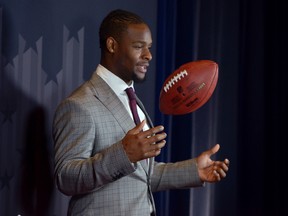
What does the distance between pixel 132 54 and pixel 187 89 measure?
0.21m

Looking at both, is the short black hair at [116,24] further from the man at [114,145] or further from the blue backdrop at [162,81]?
the blue backdrop at [162,81]

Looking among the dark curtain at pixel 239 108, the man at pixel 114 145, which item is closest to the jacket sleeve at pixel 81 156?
the man at pixel 114 145

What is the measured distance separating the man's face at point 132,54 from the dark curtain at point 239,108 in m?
0.81

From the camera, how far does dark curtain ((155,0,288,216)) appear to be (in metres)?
2.60

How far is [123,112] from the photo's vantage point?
168 centimetres

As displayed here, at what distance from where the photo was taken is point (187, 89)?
5.88 ft

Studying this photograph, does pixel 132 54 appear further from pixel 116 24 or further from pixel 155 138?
Result: pixel 155 138

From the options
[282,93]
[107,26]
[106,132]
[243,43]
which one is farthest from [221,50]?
[106,132]

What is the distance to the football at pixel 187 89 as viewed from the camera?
1.80m

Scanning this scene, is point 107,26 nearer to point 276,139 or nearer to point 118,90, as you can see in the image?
point 118,90

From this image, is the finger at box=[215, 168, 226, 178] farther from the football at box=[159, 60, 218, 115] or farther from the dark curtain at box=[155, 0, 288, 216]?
the dark curtain at box=[155, 0, 288, 216]

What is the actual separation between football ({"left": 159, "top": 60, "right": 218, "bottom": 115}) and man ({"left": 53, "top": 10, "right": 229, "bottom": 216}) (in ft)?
0.32

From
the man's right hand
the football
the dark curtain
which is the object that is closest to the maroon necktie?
the football

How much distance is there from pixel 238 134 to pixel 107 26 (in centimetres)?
121
